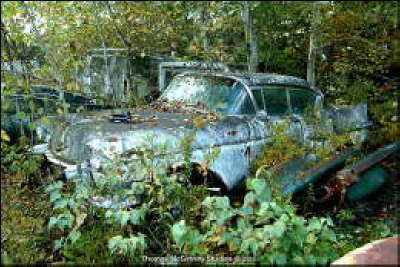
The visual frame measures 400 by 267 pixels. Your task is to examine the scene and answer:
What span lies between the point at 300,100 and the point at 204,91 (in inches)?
71.3

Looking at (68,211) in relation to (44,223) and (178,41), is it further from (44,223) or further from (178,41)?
(178,41)

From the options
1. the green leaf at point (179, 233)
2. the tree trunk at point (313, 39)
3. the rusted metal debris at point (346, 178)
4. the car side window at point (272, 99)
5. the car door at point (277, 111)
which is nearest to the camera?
the green leaf at point (179, 233)

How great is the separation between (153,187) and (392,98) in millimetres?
7821

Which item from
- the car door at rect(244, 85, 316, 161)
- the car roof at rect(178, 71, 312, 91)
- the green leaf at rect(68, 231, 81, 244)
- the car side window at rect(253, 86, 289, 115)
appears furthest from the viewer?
the car side window at rect(253, 86, 289, 115)

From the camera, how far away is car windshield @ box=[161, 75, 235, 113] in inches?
235

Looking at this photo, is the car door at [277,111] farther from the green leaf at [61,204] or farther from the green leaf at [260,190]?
the green leaf at [61,204]

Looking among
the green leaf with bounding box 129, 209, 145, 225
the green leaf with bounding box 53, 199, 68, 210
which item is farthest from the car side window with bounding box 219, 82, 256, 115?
the green leaf with bounding box 53, 199, 68, 210

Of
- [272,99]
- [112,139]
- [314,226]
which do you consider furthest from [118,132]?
[272,99]

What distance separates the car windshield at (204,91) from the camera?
5965 mm

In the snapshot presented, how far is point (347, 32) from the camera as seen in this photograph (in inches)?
355

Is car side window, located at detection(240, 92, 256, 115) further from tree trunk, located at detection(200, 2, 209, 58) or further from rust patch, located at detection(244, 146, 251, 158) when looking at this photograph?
tree trunk, located at detection(200, 2, 209, 58)

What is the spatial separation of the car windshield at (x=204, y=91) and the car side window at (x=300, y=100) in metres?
1.29

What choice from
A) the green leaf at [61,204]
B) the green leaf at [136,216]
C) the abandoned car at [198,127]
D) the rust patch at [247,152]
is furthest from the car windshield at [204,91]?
the green leaf at [61,204]

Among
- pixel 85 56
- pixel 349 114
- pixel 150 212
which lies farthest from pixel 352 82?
pixel 150 212
